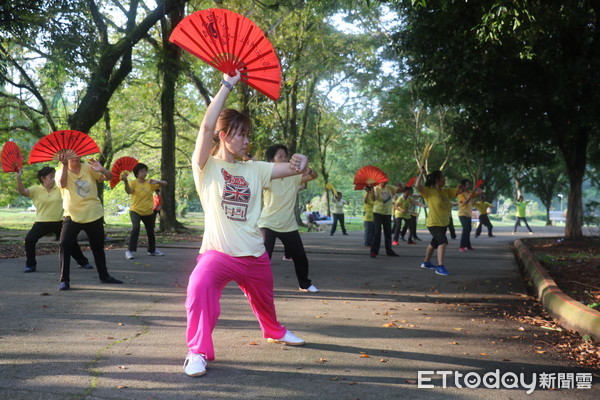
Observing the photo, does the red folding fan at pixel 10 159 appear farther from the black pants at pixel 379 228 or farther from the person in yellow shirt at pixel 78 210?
the black pants at pixel 379 228

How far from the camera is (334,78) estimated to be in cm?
3631

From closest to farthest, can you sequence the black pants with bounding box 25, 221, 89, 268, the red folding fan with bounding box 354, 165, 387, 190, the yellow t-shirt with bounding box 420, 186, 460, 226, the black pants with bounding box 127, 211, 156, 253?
the black pants with bounding box 25, 221, 89, 268 < the yellow t-shirt with bounding box 420, 186, 460, 226 < the black pants with bounding box 127, 211, 156, 253 < the red folding fan with bounding box 354, 165, 387, 190

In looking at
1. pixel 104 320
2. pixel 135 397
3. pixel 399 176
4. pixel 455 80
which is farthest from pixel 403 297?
pixel 399 176

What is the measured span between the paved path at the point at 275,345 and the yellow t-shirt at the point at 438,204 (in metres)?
1.33

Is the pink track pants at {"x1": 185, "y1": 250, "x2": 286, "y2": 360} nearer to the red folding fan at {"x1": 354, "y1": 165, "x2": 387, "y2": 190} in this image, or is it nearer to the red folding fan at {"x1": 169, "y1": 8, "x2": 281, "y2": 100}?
the red folding fan at {"x1": 169, "y1": 8, "x2": 281, "y2": 100}

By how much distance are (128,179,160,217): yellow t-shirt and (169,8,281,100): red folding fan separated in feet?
27.0

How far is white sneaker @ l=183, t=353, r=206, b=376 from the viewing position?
4047 mm

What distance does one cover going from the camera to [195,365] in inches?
161

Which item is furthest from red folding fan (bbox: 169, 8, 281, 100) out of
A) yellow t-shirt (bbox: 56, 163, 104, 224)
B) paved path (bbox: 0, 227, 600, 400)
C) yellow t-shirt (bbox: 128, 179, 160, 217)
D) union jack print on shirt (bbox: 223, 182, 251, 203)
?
yellow t-shirt (bbox: 128, 179, 160, 217)

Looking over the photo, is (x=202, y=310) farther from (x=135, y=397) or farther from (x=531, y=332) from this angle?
(x=531, y=332)

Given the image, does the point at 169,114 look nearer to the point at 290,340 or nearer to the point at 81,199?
the point at 81,199

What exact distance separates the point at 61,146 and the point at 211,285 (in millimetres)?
4386

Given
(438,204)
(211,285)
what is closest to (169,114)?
(438,204)

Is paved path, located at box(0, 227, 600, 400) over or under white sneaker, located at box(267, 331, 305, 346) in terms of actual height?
under
